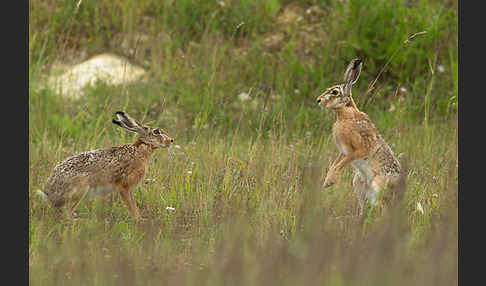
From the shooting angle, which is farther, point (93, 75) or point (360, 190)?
point (93, 75)

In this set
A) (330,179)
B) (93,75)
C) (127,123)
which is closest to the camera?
(330,179)

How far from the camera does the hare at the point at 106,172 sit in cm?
742

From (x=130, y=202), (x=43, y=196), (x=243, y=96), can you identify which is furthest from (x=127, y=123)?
(x=243, y=96)

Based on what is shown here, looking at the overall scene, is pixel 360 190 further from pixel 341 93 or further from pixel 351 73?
pixel 351 73

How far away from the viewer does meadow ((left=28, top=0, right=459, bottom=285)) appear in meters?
5.12

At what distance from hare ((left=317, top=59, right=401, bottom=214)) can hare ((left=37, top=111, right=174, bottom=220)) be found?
1.87 meters

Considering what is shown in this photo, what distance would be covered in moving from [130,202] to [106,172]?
41cm

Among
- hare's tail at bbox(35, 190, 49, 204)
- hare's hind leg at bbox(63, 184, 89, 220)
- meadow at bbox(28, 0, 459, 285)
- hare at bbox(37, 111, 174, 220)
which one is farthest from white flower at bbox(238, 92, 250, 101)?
hare's tail at bbox(35, 190, 49, 204)

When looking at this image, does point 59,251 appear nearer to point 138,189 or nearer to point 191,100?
point 138,189

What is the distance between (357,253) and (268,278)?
0.72m

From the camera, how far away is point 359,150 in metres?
7.61

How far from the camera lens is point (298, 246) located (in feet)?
17.8

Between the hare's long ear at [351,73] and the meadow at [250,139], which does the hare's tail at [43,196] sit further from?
the hare's long ear at [351,73]

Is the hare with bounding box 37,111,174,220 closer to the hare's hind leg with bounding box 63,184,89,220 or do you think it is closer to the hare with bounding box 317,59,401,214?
A: the hare's hind leg with bounding box 63,184,89,220
